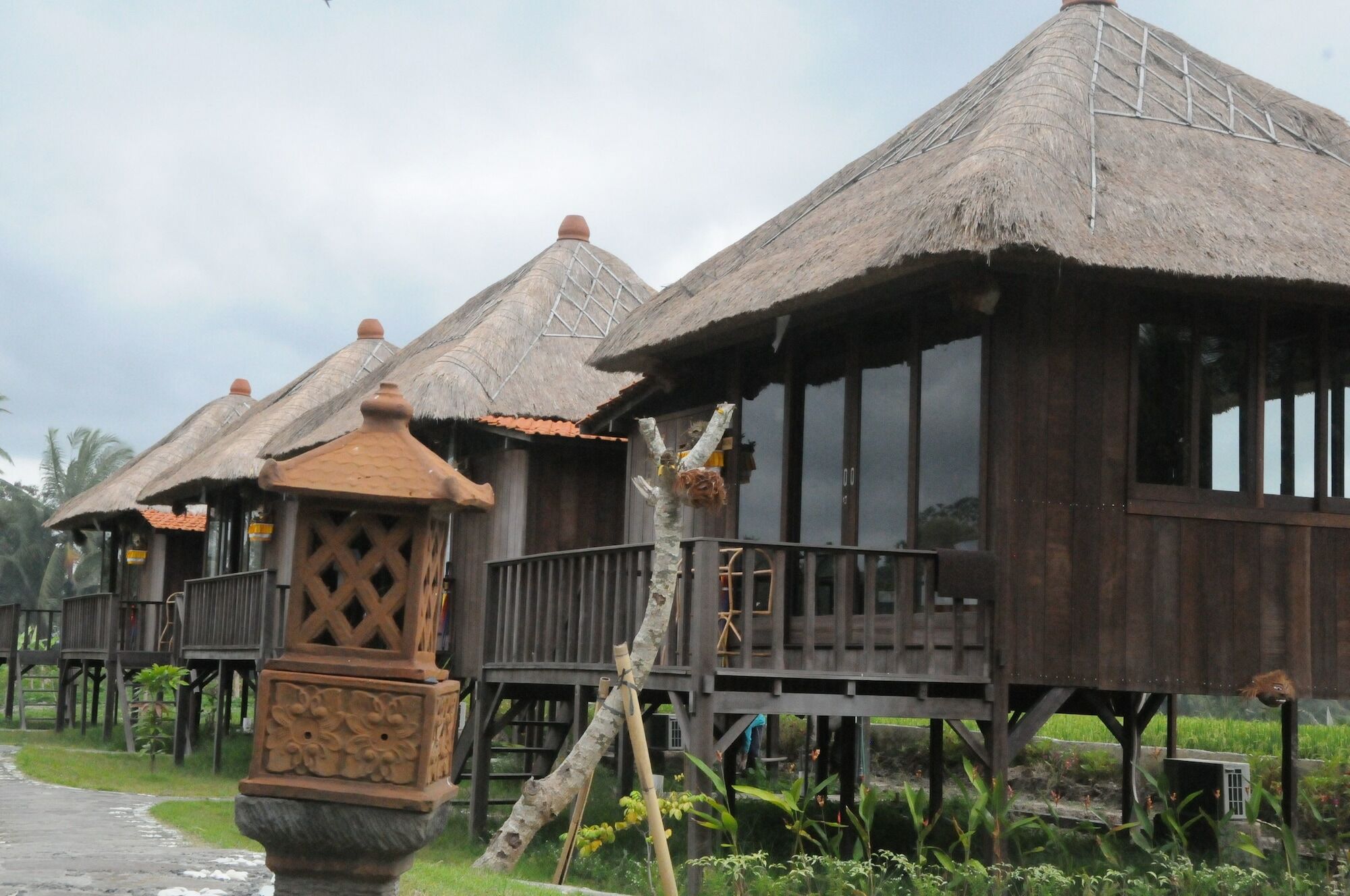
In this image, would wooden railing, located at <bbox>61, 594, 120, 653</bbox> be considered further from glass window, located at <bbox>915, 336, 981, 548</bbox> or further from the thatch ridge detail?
glass window, located at <bbox>915, 336, 981, 548</bbox>

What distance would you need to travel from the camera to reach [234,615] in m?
17.1

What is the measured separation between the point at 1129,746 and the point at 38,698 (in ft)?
88.2

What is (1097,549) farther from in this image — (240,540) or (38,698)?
(38,698)

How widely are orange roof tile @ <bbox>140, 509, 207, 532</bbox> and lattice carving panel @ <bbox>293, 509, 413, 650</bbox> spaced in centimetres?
2053

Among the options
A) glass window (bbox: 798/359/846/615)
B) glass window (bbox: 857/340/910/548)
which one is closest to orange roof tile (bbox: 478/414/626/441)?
glass window (bbox: 798/359/846/615)

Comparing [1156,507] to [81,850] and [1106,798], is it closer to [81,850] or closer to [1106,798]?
[81,850]

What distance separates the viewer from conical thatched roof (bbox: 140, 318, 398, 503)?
19.7 m

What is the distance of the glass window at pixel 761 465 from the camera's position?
37.3 ft

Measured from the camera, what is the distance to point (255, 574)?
1620 cm

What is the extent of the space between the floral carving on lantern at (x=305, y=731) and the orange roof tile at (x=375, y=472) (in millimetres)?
605

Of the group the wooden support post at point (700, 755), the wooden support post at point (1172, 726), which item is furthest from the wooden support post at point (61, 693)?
the wooden support post at point (700, 755)

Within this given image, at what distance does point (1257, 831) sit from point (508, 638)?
242 inches

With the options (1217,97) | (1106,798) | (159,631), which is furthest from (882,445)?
(159,631)

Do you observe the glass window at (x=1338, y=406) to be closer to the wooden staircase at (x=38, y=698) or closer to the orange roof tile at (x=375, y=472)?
the orange roof tile at (x=375, y=472)
